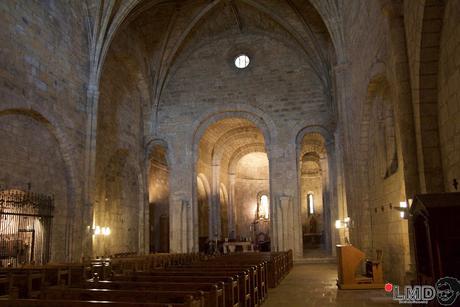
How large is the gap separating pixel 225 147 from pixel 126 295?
24449 millimetres

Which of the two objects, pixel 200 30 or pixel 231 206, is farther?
pixel 231 206

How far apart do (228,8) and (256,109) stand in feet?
18.6

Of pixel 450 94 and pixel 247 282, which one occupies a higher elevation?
pixel 450 94

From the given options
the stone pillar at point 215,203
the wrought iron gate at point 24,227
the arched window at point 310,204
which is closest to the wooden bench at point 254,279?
the wrought iron gate at point 24,227

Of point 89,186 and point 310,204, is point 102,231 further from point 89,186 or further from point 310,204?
point 310,204

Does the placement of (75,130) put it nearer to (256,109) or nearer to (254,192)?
(256,109)

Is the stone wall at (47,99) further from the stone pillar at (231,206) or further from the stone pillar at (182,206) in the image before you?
the stone pillar at (231,206)

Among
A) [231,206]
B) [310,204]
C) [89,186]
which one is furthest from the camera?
[310,204]

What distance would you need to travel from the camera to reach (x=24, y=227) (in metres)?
14.2

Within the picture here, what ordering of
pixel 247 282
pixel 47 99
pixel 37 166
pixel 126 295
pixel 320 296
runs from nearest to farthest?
pixel 126 295
pixel 247 282
pixel 320 296
pixel 37 166
pixel 47 99

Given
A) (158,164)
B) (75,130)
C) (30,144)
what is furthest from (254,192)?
(30,144)

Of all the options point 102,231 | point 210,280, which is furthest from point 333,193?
point 210,280

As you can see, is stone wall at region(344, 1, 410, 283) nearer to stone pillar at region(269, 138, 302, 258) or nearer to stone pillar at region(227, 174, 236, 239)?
stone pillar at region(269, 138, 302, 258)

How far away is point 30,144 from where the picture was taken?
14211 millimetres
